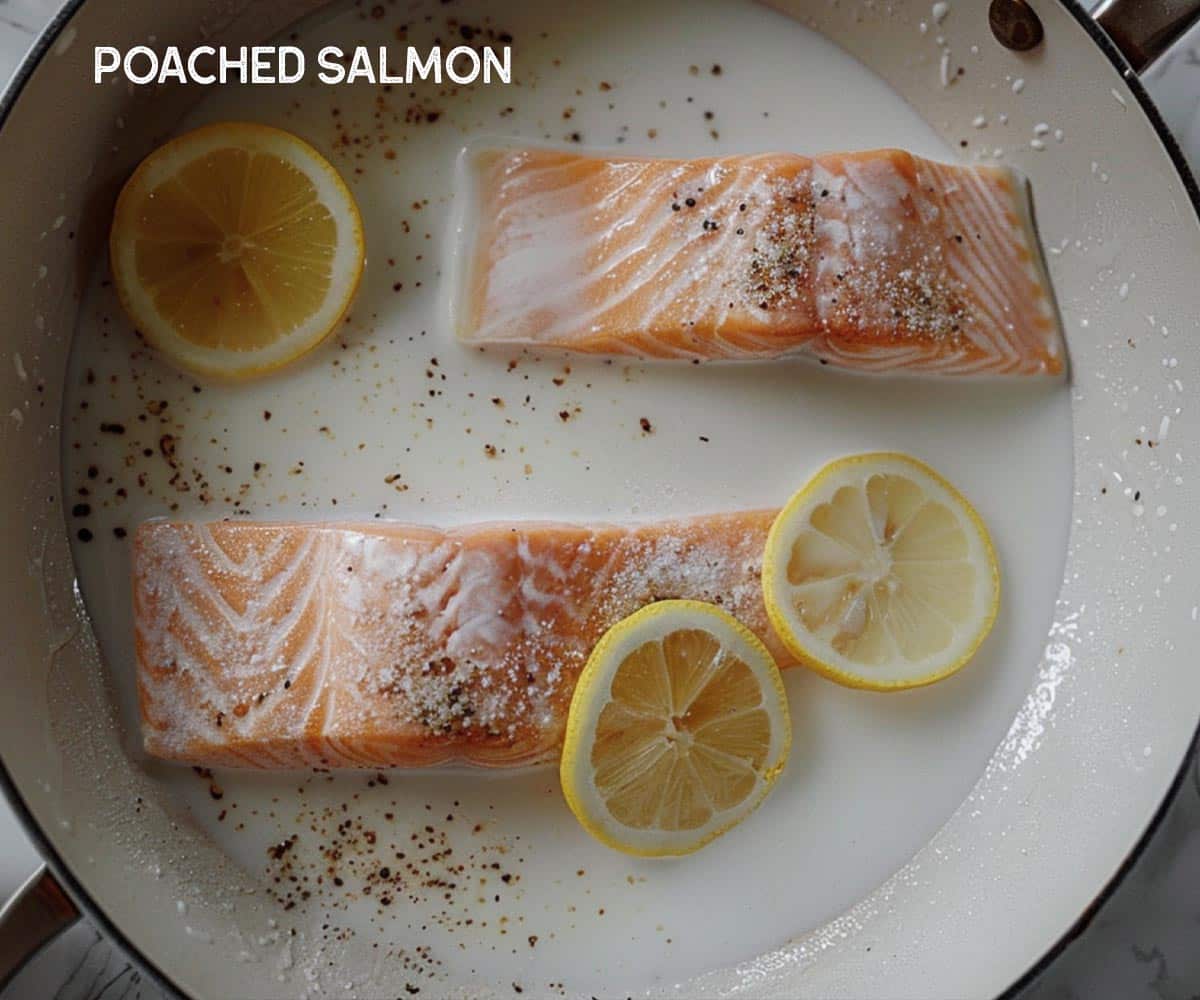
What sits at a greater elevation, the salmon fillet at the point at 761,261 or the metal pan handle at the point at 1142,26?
the metal pan handle at the point at 1142,26

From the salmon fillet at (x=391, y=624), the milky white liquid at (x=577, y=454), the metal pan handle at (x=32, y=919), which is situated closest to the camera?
the metal pan handle at (x=32, y=919)

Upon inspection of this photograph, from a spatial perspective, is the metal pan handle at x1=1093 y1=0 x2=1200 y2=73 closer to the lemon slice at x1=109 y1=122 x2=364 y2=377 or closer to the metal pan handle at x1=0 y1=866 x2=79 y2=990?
the lemon slice at x1=109 y1=122 x2=364 y2=377

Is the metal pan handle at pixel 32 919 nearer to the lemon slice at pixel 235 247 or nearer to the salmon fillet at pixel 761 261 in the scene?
the lemon slice at pixel 235 247

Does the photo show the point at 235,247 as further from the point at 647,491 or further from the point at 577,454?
the point at 647,491

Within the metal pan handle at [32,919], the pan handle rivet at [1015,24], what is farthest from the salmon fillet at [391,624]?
the pan handle rivet at [1015,24]

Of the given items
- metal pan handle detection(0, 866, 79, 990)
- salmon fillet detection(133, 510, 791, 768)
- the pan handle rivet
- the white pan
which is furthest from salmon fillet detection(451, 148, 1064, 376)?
metal pan handle detection(0, 866, 79, 990)

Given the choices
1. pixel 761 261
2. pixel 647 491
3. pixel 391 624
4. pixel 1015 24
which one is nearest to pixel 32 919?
pixel 391 624
